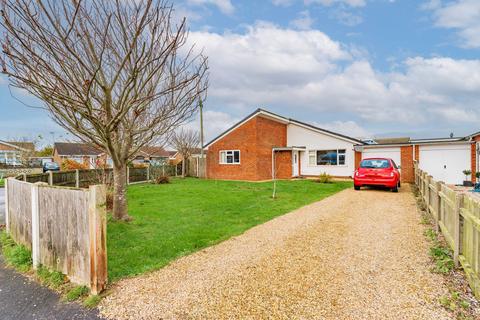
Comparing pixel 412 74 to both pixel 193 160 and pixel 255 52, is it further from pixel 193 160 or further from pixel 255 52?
pixel 193 160

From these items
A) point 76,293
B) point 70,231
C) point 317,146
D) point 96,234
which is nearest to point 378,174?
point 317,146

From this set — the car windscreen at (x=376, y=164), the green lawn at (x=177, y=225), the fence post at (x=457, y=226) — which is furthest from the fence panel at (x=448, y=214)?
the car windscreen at (x=376, y=164)

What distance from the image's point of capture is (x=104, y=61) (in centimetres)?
664

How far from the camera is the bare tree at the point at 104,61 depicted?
4.55 m

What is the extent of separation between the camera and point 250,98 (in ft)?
76.1

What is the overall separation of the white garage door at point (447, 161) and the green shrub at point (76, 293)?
20834 mm

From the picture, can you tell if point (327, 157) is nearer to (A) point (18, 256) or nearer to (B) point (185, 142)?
(B) point (185, 142)

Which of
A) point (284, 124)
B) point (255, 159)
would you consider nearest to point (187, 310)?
point (255, 159)

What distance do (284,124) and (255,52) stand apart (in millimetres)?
10954

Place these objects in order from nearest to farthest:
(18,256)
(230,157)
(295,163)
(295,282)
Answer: (295,282)
(18,256)
(295,163)
(230,157)

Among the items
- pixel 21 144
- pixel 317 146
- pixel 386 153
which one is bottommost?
pixel 386 153

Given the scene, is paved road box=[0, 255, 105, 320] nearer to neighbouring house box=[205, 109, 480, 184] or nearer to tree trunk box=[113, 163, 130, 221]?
tree trunk box=[113, 163, 130, 221]

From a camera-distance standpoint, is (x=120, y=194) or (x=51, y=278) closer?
(x=51, y=278)

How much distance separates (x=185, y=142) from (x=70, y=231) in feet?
91.1
